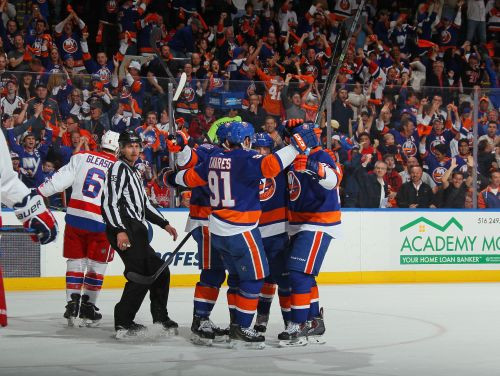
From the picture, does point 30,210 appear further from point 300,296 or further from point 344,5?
point 344,5

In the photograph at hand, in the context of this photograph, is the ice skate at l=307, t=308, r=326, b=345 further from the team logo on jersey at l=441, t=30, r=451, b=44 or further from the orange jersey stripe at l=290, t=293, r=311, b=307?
the team logo on jersey at l=441, t=30, r=451, b=44

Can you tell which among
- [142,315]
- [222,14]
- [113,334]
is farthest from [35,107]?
[222,14]

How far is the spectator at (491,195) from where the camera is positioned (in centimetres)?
1212

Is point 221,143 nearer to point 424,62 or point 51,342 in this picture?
point 51,342

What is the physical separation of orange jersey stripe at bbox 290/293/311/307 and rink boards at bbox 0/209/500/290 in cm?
437

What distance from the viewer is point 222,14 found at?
1547 centimetres

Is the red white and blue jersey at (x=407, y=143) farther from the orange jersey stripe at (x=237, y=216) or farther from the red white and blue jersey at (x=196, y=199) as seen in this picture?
the orange jersey stripe at (x=237, y=216)

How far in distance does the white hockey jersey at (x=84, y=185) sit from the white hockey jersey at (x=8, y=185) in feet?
11.2

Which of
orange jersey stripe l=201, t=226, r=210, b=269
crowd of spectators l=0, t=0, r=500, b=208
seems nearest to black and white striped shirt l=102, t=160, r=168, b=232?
orange jersey stripe l=201, t=226, r=210, b=269

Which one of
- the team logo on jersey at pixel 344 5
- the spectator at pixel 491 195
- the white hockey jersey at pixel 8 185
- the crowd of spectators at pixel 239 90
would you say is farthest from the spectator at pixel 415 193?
the white hockey jersey at pixel 8 185

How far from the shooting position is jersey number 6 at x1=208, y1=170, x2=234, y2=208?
6715 millimetres

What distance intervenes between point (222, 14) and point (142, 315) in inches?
306

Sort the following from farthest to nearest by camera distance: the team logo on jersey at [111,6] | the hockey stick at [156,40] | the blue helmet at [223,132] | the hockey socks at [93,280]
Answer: the team logo on jersey at [111,6] → the hockey stick at [156,40] → the hockey socks at [93,280] → the blue helmet at [223,132]

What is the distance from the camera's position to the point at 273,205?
23.7ft
